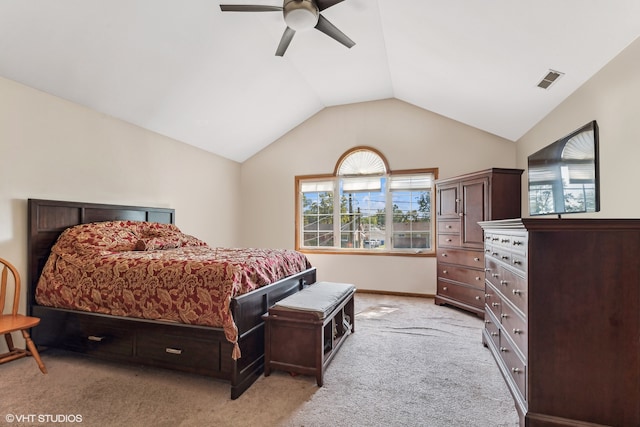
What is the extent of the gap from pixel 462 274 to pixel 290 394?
279 cm

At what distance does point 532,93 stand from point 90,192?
468 centimetres

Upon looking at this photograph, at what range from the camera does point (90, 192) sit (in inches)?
132

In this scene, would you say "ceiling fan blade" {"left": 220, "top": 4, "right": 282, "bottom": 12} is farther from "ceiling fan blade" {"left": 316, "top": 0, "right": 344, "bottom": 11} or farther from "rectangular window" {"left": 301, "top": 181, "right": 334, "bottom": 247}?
"rectangular window" {"left": 301, "top": 181, "right": 334, "bottom": 247}

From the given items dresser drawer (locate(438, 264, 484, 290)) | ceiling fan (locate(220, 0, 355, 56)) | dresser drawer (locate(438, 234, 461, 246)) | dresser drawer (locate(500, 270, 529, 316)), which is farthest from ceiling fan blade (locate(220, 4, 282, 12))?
dresser drawer (locate(438, 264, 484, 290))

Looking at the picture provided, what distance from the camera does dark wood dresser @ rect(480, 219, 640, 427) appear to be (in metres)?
1.54

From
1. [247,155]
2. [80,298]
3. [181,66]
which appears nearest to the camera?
[80,298]

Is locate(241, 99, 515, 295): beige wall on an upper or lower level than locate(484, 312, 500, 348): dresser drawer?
upper

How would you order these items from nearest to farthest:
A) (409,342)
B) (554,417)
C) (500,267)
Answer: (554,417) → (500,267) → (409,342)

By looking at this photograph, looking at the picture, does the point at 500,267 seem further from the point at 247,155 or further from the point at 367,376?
the point at 247,155

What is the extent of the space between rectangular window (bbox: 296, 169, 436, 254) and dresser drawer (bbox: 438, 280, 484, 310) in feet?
2.37

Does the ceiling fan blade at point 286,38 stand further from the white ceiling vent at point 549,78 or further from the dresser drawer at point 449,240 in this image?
the dresser drawer at point 449,240

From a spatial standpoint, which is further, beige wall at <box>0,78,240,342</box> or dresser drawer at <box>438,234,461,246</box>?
dresser drawer at <box>438,234,461,246</box>

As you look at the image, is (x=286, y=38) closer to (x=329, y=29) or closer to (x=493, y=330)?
(x=329, y=29)

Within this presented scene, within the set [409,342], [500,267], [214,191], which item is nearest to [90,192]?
[214,191]
